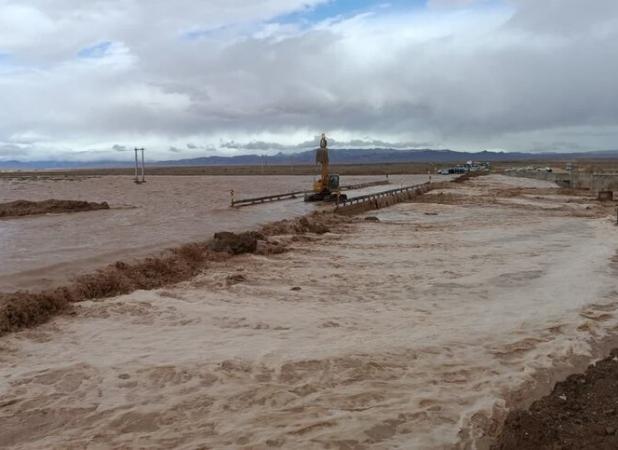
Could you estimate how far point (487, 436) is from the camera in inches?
192

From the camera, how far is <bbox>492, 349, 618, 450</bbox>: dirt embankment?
4.48 metres

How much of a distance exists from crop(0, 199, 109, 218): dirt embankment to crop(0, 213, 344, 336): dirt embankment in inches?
744

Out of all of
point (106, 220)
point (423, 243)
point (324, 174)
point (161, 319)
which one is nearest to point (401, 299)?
point (161, 319)

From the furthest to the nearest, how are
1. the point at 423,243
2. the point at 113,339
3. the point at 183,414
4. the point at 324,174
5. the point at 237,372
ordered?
the point at 324,174, the point at 423,243, the point at 113,339, the point at 237,372, the point at 183,414

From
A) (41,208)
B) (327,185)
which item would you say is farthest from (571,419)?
(41,208)

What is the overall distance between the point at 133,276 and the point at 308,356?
6313mm

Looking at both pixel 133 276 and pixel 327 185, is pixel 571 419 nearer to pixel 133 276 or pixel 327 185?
pixel 133 276

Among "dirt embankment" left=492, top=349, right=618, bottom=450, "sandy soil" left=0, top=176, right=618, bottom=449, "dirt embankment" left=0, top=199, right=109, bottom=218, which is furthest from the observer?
"dirt embankment" left=0, top=199, right=109, bottom=218

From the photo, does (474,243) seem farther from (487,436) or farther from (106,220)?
(106,220)

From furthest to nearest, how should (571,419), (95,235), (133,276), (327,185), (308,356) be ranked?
(327,185), (95,235), (133,276), (308,356), (571,419)

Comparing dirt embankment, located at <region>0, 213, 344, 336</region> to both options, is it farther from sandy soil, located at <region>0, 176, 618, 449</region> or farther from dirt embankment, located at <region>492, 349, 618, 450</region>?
dirt embankment, located at <region>492, 349, 618, 450</region>

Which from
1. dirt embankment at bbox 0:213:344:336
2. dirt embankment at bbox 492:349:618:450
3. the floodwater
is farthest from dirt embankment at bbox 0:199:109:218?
dirt embankment at bbox 492:349:618:450

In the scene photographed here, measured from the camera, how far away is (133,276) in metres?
12.0

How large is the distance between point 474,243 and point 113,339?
40.7 ft
